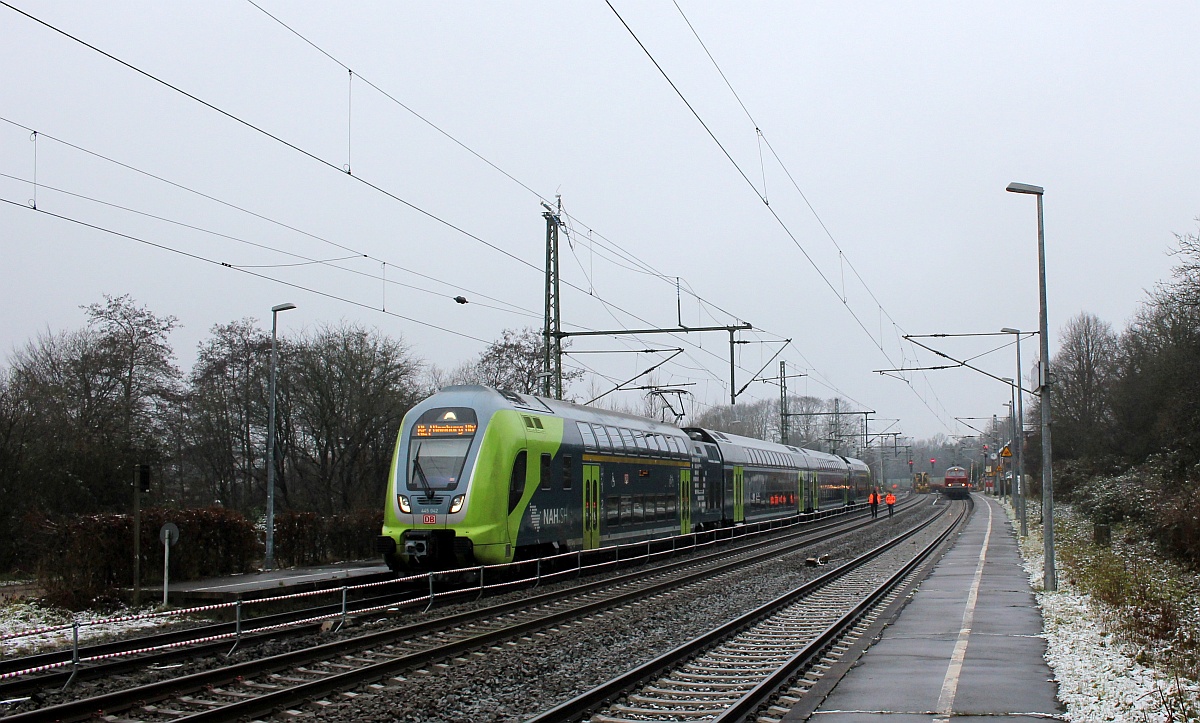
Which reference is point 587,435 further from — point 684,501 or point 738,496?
point 738,496

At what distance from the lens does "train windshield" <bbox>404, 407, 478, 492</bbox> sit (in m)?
17.5

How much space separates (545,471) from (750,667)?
887cm

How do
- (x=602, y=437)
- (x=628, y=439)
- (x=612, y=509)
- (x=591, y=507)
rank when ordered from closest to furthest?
(x=591, y=507), (x=602, y=437), (x=612, y=509), (x=628, y=439)

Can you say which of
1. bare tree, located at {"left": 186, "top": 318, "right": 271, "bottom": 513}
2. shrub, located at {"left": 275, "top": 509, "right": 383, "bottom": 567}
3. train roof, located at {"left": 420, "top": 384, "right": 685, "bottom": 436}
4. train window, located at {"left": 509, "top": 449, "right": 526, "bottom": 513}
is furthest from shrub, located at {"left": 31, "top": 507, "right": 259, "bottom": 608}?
bare tree, located at {"left": 186, "top": 318, "right": 271, "bottom": 513}

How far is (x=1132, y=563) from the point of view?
70.6 ft

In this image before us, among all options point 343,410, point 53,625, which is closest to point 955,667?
point 53,625

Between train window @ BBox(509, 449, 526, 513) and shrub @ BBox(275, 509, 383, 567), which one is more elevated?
train window @ BBox(509, 449, 526, 513)

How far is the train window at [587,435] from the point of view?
2114 centimetres

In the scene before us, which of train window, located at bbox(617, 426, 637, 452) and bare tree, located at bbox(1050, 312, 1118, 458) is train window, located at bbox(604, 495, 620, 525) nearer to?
train window, located at bbox(617, 426, 637, 452)

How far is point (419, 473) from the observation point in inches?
699

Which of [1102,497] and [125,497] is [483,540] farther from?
[1102,497]

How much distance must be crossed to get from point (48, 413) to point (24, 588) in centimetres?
1128

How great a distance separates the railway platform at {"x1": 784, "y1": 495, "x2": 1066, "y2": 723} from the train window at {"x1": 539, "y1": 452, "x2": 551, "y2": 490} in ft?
22.0

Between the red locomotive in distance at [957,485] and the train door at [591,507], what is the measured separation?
232 ft
